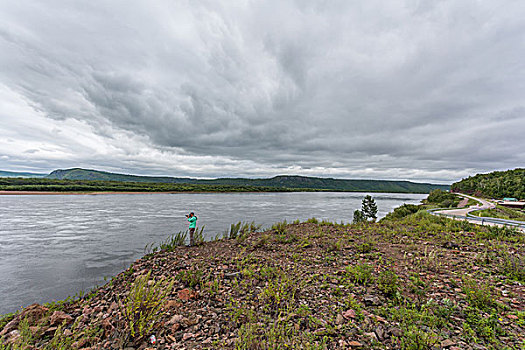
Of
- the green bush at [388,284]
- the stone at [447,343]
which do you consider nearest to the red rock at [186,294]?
the green bush at [388,284]

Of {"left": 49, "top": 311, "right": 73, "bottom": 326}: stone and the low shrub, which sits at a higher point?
the low shrub

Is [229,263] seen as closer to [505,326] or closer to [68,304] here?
[68,304]

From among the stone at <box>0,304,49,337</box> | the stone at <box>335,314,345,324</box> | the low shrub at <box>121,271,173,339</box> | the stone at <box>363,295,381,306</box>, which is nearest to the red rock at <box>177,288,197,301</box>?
the low shrub at <box>121,271,173,339</box>

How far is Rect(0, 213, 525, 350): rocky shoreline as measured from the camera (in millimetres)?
4328

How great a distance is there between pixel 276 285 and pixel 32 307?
730 cm

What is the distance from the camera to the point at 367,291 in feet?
20.1

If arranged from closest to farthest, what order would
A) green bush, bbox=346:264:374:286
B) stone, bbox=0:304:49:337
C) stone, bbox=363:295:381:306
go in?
stone, bbox=363:295:381:306, stone, bbox=0:304:49:337, green bush, bbox=346:264:374:286

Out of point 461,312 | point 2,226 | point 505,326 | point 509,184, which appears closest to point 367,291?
point 461,312

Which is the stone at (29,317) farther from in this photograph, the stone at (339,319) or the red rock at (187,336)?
the stone at (339,319)

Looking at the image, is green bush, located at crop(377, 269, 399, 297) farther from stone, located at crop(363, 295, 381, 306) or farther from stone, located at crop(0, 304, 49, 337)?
stone, located at crop(0, 304, 49, 337)

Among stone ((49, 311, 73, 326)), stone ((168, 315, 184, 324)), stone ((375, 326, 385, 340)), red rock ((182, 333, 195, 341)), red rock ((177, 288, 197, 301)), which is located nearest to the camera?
stone ((375, 326, 385, 340))

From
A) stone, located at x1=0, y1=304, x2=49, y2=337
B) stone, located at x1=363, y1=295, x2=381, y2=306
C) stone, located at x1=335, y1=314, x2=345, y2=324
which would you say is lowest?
stone, located at x1=0, y1=304, x2=49, y2=337

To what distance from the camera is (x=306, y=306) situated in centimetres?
556

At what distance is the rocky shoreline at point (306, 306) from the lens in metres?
4.33
